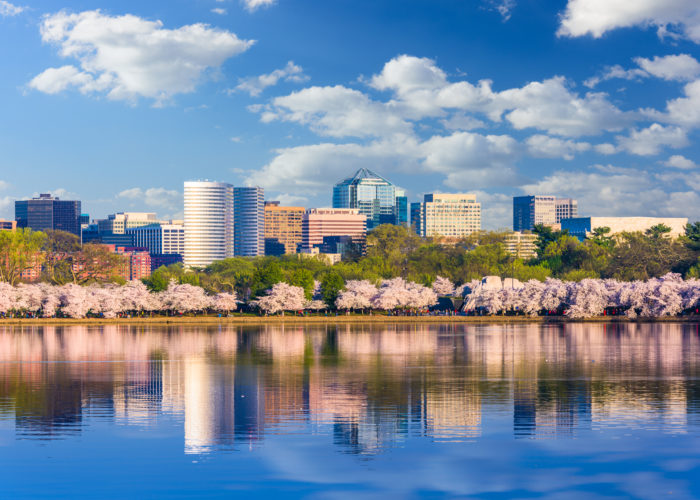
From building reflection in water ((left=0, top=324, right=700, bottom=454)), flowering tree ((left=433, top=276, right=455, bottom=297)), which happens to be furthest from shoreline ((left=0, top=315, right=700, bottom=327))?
building reflection in water ((left=0, top=324, right=700, bottom=454))

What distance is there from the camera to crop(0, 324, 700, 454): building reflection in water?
35688mm

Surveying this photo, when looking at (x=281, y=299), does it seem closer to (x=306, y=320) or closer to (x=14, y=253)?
(x=306, y=320)

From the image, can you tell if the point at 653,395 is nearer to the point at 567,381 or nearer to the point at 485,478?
the point at 567,381

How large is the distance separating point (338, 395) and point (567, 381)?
45.3 feet

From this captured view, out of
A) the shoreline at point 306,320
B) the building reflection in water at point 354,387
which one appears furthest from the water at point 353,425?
the shoreline at point 306,320

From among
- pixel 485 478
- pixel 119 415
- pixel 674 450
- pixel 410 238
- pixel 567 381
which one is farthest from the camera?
pixel 410 238

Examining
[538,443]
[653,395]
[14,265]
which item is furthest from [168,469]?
[14,265]

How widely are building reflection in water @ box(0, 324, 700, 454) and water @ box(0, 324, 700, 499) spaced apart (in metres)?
0.16

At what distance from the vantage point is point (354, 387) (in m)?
47.2

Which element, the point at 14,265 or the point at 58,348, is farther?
the point at 14,265

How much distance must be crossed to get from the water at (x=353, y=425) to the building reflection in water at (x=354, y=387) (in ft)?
Result: 0.52

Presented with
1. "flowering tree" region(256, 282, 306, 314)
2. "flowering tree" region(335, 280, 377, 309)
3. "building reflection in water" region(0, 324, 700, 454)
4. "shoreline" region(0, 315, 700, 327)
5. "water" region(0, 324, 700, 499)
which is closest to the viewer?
"water" region(0, 324, 700, 499)

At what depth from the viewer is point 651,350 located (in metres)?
70.3

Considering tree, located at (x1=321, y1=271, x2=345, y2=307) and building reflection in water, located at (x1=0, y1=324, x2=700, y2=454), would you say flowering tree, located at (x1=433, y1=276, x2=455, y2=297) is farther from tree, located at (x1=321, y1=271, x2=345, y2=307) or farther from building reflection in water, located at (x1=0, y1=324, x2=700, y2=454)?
building reflection in water, located at (x1=0, y1=324, x2=700, y2=454)
